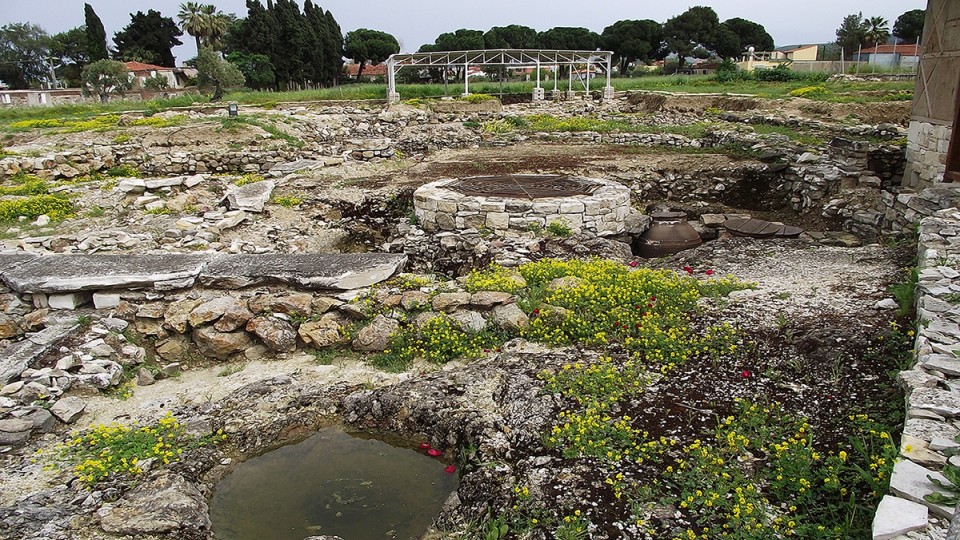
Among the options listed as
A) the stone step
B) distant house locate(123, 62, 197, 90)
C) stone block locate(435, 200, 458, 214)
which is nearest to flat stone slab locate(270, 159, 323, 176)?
stone block locate(435, 200, 458, 214)

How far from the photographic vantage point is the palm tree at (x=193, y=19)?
59.1 m

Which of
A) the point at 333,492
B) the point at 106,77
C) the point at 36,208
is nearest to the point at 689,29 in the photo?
the point at 106,77

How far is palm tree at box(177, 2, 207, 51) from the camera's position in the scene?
59.1 m

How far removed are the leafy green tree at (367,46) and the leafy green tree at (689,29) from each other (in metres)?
29.6

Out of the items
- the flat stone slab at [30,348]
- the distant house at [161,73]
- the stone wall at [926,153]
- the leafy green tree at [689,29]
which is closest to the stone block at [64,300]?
the flat stone slab at [30,348]

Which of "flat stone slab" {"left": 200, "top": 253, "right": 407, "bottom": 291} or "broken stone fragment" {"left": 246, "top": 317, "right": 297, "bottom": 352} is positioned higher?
"flat stone slab" {"left": 200, "top": 253, "right": 407, "bottom": 291}

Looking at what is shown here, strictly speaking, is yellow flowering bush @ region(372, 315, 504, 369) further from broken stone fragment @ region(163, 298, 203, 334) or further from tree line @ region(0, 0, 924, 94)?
tree line @ region(0, 0, 924, 94)

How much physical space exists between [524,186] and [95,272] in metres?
7.05

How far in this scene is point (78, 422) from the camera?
5.34 m

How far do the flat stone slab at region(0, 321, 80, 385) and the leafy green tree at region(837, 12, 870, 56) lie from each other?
232 ft

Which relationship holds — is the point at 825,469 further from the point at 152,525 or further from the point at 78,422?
the point at 78,422

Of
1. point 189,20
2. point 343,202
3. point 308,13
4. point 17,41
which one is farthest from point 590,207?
point 17,41

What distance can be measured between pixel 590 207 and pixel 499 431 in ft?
19.2

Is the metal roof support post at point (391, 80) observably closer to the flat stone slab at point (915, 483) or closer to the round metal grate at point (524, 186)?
the round metal grate at point (524, 186)
